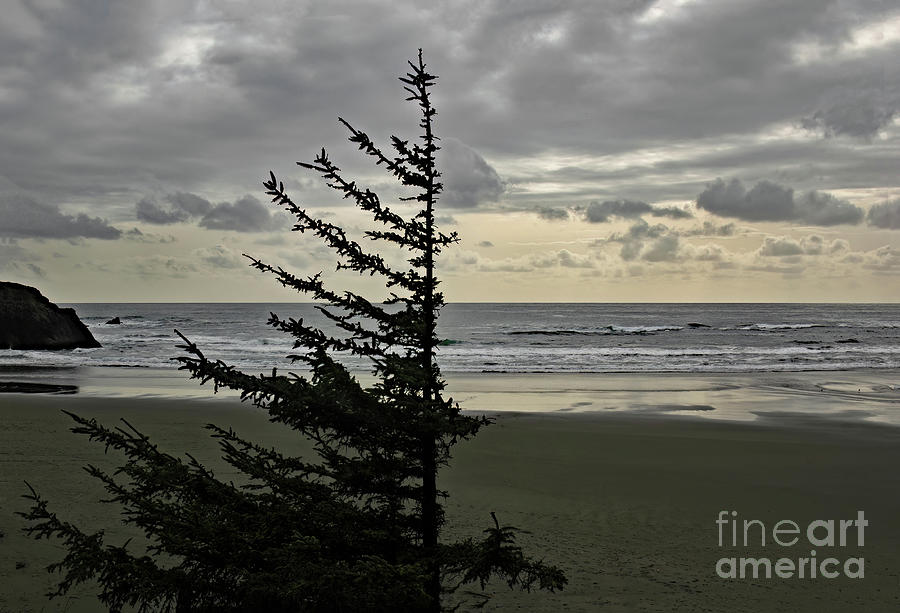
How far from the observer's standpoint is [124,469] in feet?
11.8

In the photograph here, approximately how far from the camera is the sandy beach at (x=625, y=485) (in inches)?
221

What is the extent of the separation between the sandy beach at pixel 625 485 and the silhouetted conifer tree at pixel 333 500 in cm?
239

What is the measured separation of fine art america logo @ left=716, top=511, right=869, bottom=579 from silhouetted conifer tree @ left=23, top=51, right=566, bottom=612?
3.61m

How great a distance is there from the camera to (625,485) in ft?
29.2

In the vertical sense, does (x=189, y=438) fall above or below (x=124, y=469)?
below

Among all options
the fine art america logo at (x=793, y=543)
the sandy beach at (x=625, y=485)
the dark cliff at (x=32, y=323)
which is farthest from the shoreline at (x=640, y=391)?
the dark cliff at (x=32, y=323)

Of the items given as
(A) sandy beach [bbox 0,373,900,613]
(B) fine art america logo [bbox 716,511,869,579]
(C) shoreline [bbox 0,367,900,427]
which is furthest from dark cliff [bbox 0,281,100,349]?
(B) fine art america logo [bbox 716,511,869,579]

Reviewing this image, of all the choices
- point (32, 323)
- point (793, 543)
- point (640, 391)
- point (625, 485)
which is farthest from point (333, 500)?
point (32, 323)

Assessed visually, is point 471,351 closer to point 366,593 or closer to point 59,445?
point 59,445

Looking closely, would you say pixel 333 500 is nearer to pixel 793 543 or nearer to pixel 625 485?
pixel 793 543

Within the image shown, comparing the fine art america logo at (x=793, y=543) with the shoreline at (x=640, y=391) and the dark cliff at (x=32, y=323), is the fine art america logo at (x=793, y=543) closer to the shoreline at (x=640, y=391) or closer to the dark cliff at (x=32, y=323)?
the shoreline at (x=640, y=391)

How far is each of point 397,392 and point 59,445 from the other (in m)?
9.50

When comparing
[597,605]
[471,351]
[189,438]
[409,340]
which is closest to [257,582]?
[409,340]

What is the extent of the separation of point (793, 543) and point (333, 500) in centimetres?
536
